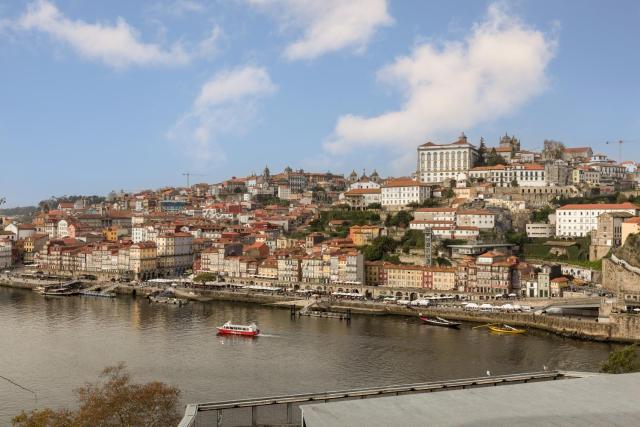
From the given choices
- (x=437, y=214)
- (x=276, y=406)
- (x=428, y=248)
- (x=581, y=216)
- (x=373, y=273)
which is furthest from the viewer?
(x=437, y=214)

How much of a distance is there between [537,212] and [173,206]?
37.6 meters

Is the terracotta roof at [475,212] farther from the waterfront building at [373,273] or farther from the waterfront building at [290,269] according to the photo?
the waterfront building at [290,269]

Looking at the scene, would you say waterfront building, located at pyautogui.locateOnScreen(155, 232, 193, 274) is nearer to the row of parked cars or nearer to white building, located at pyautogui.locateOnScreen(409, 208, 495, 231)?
white building, located at pyautogui.locateOnScreen(409, 208, 495, 231)

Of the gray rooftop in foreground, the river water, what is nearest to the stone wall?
the river water

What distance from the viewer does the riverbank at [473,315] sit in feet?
76.3

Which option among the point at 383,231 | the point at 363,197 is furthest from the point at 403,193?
the point at 383,231

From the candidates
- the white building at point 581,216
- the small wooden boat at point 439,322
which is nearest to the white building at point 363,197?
the white building at point 581,216

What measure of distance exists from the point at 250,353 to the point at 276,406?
9.98 meters

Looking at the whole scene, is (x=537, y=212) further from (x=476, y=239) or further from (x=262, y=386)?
Answer: (x=262, y=386)

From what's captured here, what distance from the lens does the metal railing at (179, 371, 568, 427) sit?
941cm

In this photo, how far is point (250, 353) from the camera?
813 inches

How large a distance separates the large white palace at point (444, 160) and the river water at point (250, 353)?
25.1m

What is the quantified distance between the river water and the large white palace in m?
25.1

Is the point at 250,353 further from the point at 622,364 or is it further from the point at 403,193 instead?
the point at 403,193
